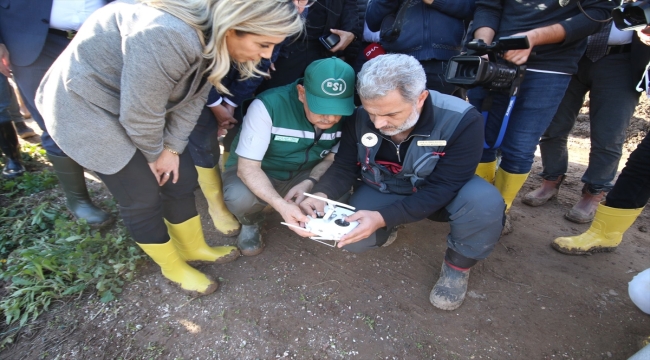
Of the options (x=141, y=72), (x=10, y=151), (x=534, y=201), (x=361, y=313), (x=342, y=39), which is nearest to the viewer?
(x=141, y=72)

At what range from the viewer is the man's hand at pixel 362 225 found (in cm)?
200

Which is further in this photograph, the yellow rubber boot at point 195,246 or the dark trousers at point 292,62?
the dark trousers at point 292,62

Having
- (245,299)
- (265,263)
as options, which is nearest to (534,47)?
(265,263)

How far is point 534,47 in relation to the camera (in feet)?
7.86

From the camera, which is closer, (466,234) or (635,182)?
(466,234)

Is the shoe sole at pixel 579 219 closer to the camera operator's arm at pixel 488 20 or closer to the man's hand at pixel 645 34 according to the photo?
the man's hand at pixel 645 34

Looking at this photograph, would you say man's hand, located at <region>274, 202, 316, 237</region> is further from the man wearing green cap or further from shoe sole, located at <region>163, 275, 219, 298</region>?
shoe sole, located at <region>163, 275, 219, 298</region>

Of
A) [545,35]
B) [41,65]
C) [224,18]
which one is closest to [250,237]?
[224,18]

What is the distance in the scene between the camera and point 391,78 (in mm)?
1855

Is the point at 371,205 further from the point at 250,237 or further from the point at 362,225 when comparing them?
the point at 250,237

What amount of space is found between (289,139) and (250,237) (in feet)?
2.42

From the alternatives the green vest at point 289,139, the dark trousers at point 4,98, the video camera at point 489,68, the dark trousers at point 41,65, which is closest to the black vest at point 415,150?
the video camera at point 489,68

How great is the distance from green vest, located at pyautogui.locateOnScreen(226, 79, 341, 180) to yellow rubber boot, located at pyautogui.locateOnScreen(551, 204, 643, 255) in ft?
5.87

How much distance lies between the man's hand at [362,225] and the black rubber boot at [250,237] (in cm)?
78
